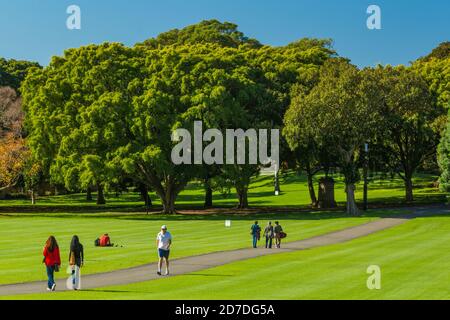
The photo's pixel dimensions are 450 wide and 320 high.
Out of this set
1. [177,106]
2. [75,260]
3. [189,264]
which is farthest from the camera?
[177,106]

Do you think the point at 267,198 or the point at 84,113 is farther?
the point at 267,198

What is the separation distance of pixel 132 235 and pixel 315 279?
24198 mm

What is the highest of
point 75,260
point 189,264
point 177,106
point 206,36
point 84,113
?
point 206,36

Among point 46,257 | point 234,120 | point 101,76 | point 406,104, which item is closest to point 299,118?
point 234,120

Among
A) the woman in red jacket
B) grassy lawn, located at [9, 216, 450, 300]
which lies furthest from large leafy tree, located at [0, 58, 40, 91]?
the woman in red jacket

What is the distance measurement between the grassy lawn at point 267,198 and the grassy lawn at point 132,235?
15.3 meters

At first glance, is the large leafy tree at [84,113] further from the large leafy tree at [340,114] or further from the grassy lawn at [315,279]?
the grassy lawn at [315,279]

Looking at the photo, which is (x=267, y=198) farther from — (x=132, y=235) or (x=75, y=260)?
(x=75, y=260)

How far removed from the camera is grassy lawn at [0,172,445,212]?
84.5 meters

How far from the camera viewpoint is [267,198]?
9725 centimetres

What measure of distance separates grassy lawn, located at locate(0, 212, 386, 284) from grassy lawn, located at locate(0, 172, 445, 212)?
15.3m

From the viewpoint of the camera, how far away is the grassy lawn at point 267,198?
8450 centimetres

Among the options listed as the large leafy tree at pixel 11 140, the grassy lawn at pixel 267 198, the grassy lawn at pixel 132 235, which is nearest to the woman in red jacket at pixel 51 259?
the grassy lawn at pixel 132 235

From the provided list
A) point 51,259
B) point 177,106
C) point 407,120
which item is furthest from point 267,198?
point 51,259
